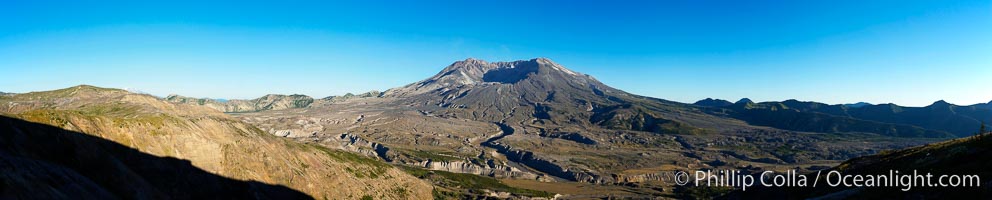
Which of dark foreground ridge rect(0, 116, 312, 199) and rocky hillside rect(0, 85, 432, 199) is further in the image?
rocky hillside rect(0, 85, 432, 199)

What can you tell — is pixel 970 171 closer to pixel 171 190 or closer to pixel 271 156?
pixel 171 190

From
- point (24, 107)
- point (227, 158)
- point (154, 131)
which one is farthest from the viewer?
point (24, 107)

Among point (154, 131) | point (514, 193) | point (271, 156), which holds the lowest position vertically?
point (514, 193)

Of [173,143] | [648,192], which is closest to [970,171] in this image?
[173,143]

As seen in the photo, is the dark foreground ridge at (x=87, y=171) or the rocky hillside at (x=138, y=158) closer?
the dark foreground ridge at (x=87, y=171)
